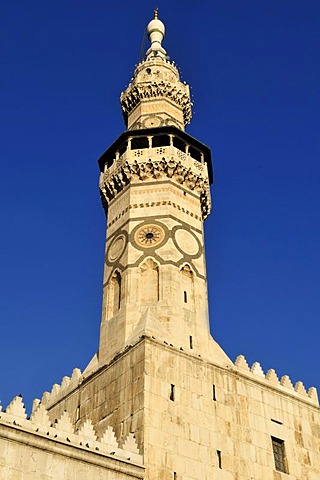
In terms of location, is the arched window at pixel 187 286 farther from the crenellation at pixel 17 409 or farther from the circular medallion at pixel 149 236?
the crenellation at pixel 17 409

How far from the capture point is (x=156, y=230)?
91.7ft

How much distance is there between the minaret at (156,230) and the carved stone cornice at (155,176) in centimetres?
5

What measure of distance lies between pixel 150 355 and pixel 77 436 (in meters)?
4.38

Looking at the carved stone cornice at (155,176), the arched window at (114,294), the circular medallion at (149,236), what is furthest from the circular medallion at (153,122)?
the arched window at (114,294)

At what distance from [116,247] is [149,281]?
2.79 metres

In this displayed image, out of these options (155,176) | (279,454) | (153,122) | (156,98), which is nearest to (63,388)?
(279,454)

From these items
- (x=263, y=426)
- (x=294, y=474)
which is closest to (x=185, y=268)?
(x=263, y=426)

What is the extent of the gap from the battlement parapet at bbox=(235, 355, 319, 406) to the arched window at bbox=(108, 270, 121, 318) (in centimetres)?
544

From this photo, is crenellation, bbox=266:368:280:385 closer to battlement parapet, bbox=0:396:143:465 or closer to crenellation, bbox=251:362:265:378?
crenellation, bbox=251:362:265:378

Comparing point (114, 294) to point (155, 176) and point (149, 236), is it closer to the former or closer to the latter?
point (149, 236)

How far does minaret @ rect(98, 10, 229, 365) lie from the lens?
25.6m

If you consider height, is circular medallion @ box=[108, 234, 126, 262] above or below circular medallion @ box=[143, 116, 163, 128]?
below

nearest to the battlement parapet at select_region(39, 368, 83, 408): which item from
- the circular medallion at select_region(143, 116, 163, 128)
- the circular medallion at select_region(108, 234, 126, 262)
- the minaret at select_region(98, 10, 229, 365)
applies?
the minaret at select_region(98, 10, 229, 365)

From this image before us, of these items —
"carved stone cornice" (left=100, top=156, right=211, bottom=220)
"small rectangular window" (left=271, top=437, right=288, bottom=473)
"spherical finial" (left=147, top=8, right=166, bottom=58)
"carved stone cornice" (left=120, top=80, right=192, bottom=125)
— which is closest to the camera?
"small rectangular window" (left=271, top=437, right=288, bottom=473)
